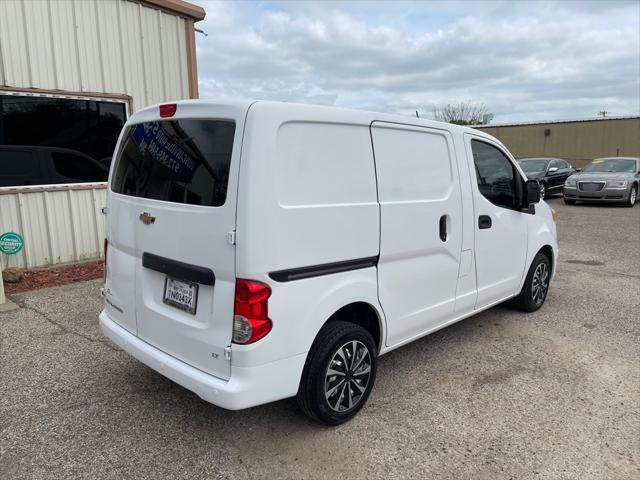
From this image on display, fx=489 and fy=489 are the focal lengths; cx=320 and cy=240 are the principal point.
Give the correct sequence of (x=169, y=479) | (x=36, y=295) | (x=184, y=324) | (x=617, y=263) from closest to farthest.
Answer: (x=169, y=479), (x=184, y=324), (x=36, y=295), (x=617, y=263)

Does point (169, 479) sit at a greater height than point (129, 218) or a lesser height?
lesser

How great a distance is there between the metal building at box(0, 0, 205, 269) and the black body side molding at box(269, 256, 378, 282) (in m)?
5.35

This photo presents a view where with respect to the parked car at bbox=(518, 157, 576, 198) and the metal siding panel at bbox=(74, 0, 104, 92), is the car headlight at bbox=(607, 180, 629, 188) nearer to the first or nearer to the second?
the parked car at bbox=(518, 157, 576, 198)

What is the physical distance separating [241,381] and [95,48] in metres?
6.24

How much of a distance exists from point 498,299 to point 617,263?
4.39 metres

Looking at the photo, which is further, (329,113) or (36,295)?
(36,295)

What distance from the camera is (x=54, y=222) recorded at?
266 inches

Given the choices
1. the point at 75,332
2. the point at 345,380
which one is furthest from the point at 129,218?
the point at 75,332

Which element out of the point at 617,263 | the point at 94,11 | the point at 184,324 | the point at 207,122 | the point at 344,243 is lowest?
the point at 617,263

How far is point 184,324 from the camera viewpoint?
9.12ft

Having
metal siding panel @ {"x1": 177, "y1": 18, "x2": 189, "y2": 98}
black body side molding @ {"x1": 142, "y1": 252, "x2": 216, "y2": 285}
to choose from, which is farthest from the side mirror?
metal siding panel @ {"x1": 177, "y1": 18, "x2": 189, "y2": 98}

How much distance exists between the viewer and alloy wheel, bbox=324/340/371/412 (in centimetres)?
299

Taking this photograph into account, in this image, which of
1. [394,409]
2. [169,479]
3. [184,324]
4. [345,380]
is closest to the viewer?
[169,479]

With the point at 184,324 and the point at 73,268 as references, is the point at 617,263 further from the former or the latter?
the point at 73,268
